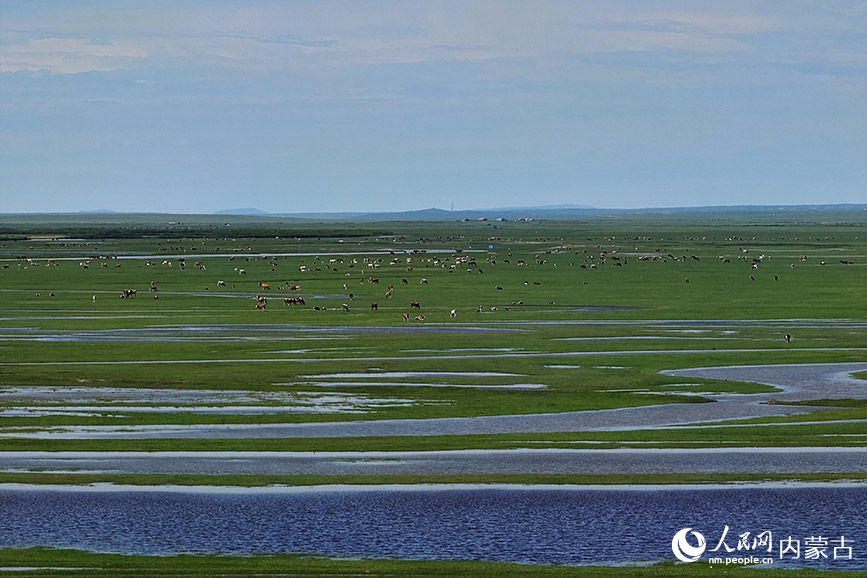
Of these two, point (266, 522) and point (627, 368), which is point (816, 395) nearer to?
point (627, 368)

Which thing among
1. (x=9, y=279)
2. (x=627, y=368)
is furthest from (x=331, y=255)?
(x=627, y=368)

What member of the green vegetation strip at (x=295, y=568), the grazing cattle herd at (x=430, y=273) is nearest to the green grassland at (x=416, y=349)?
the green vegetation strip at (x=295, y=568)

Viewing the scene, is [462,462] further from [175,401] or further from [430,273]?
[430,273]

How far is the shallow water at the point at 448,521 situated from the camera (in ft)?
77.3

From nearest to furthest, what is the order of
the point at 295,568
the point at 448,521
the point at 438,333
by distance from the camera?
the point at 295,568 → the point at 448,521 → the point at 438,333

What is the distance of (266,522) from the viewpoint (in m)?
25.8

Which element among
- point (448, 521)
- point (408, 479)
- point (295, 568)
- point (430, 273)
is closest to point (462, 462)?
point (408, 479)

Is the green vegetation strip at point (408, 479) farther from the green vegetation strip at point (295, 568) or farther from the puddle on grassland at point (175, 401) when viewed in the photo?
the puddle on grassland at point (175, 401)

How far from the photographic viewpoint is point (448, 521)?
1016 inches

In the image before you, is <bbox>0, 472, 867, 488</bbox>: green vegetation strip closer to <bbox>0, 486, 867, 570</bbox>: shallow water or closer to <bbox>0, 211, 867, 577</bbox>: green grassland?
<bbox>0, 211, 867, 577</bbox>: green grassland

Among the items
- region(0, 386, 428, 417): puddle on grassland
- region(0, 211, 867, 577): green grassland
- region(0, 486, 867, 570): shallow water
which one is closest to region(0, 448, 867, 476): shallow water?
region(0, 211, 867, 577): green grassland

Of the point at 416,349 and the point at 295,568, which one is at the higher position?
the point at 416,349

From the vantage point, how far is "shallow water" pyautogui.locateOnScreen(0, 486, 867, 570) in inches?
928

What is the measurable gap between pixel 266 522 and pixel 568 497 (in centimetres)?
658
